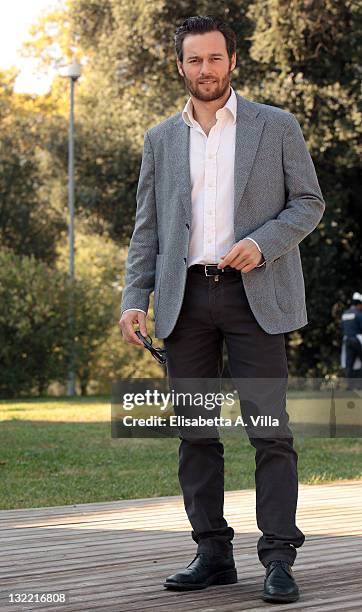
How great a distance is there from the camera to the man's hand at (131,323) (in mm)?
4496

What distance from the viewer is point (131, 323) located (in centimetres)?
452

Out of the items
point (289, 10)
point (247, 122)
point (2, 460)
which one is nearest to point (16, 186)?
point (289, 10)

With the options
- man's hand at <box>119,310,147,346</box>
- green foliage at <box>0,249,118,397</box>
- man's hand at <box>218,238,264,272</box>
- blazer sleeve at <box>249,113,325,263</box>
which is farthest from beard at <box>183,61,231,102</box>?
green foliage at <box>0,249,118,397</box>

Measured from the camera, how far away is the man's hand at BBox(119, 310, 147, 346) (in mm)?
4496

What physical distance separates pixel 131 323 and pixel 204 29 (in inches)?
41.8

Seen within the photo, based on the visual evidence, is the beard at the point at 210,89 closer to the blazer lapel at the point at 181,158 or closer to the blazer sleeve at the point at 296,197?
the blazer lapel at the point at 181,158

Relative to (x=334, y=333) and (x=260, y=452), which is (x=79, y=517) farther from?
(x=334, y=333)

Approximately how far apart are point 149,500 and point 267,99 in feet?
53.4

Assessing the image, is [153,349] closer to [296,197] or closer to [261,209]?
[261,209]

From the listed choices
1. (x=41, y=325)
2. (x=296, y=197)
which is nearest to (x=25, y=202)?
(x=41, y=325)

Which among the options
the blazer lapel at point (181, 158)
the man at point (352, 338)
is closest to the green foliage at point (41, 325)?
the man at point (352, 338)

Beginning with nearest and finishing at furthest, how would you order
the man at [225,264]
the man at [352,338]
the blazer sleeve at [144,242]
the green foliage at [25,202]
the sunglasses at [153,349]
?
the man at [225,264]
the sunglasses at [153,349]
the blazer sleeve at [144,242]
the man at [352,338]
the green foliage at [25,202]

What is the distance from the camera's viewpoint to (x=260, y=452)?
434cm

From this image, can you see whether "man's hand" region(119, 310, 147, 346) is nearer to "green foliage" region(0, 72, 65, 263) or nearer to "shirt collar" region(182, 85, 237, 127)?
"shirt collar" region(182, 85, 237, 127)
